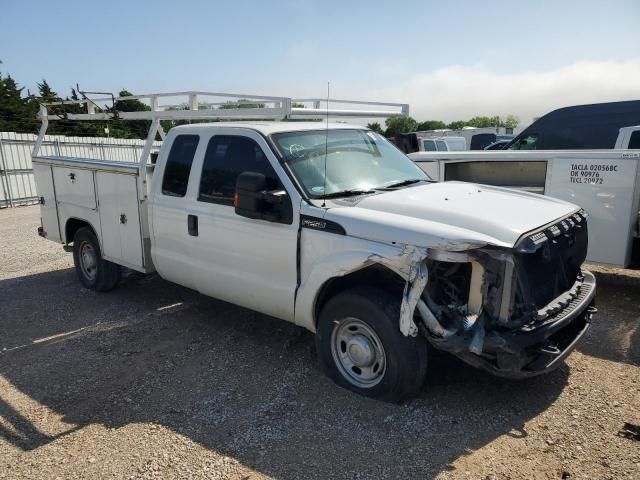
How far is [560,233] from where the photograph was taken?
3.70 m

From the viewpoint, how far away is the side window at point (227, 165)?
4.30 metres

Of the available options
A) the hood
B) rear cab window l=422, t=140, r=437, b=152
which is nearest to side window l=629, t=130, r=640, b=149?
the hood

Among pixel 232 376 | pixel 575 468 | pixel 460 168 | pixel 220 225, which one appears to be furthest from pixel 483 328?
pixel 460 168

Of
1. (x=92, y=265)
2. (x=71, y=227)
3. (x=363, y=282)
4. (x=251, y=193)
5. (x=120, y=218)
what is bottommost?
(x=92, y=265)

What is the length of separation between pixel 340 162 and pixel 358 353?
62.7 inches

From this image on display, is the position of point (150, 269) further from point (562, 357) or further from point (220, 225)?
point (562, 357)

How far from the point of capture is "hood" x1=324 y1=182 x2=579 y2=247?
3.26m

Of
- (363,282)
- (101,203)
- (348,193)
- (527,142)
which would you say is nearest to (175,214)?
(101,203)

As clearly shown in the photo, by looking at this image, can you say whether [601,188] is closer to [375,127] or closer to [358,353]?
[375,127]

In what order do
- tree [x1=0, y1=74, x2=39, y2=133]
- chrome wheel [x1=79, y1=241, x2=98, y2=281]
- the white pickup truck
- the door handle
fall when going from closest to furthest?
the white pickup truck → the door handle → chrome wheel [x1=79, y1=241, x2=98, y2=281] → tree [x1=0, y1=74, x2=39, y2=133]

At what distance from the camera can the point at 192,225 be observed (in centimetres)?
477

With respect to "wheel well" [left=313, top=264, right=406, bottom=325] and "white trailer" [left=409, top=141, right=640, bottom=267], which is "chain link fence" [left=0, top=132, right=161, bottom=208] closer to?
"white trailer" [left=409, top=141, right=640, bottom=267]

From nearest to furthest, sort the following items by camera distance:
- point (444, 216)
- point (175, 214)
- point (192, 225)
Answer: point (444, 216) < point (192, 225) < point (175, 214)

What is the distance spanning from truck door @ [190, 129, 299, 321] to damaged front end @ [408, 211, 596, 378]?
3.72ft
